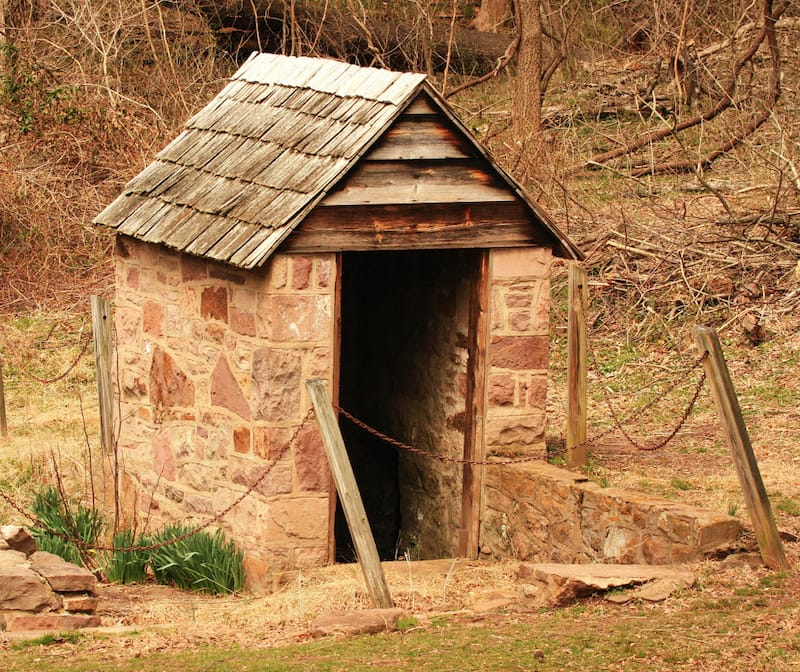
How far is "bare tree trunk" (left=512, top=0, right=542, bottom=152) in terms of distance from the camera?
15062mm

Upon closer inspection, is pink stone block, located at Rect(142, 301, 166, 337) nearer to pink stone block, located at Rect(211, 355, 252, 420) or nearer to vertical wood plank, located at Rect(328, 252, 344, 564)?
pink stone block, located at Rect(211, 355, 252, 420)

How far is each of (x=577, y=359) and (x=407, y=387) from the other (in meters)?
1.51

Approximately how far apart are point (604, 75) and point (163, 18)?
6235 millimetres

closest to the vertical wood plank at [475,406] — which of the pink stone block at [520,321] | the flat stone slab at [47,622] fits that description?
the pink stone block at [520,321]

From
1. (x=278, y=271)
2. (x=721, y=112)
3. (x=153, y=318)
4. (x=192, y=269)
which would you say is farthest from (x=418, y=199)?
(x=721, y=112)

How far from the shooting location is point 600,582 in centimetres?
630

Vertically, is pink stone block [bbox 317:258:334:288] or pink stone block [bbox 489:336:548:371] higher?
pink stone block [bbox 317:258:334:288]

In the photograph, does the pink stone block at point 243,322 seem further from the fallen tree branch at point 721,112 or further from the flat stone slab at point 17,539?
the fallen tree branch at point 721,112

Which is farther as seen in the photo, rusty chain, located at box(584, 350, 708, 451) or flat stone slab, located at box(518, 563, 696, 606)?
rusty chain, located at box(584, 350, 708, 451)

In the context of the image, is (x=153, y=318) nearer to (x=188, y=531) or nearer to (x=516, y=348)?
(x=188, y=531)

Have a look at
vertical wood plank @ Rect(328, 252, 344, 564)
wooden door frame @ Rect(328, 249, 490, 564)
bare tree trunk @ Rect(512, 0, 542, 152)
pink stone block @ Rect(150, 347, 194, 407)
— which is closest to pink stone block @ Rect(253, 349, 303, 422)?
vertical wood plank @ Rect(328, 252, 344, 564)

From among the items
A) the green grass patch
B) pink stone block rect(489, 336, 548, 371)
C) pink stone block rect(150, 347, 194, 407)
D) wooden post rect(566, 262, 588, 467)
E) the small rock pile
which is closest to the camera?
the green grass patch

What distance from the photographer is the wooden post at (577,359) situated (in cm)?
854

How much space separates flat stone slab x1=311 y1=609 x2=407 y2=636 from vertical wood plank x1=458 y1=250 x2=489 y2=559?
1.90 metres
